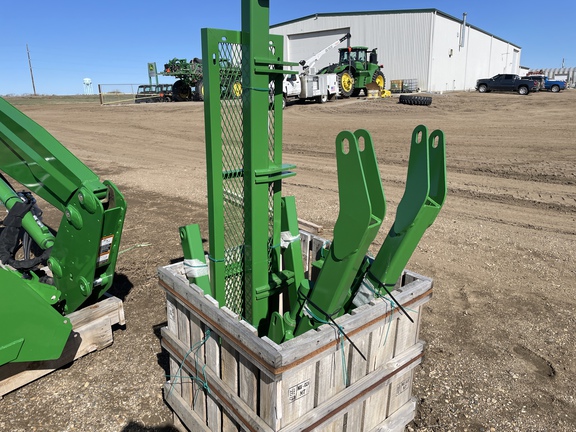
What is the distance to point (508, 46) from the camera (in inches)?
2096

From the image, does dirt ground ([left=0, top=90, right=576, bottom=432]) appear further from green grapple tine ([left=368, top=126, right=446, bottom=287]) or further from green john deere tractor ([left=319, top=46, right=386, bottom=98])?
green john deere tractor ([left=319, top=46, right=386, bottom=98])

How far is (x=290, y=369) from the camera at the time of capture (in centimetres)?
200

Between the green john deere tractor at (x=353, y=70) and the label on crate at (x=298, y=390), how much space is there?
26.1 meters

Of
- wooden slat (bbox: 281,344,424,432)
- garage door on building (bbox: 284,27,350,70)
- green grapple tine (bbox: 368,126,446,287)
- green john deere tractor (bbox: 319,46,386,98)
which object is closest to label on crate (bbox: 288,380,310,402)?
wooden slat (bbox: 281,344,424,432)

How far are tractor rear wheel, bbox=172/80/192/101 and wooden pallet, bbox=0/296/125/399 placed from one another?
3095cm

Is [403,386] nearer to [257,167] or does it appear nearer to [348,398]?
[348,398]

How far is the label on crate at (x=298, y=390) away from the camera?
2080 millimetres

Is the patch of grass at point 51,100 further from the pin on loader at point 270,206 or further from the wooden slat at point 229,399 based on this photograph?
the wooden slat at point 229,399

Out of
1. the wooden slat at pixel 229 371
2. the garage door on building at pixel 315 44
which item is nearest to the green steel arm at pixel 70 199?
the wooden slat at pixel 229 371

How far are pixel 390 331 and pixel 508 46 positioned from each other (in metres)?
60.4

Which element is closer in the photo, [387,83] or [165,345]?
[165,345]

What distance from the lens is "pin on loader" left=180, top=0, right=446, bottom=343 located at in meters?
2.07

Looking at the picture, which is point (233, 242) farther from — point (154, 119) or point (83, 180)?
point (154, 119)

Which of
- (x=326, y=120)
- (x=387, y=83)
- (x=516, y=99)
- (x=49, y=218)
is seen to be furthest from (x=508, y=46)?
(x=49, y=218)
